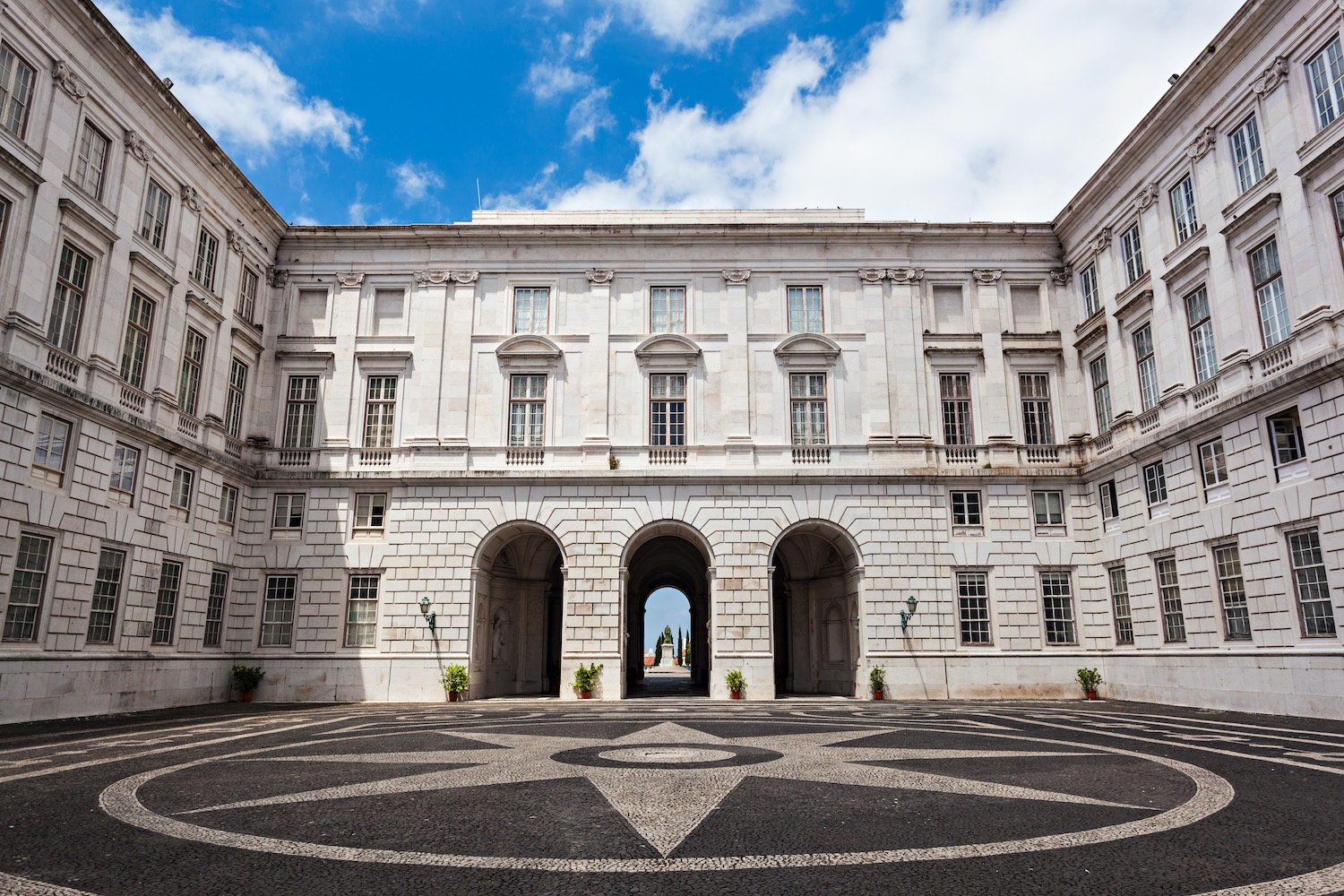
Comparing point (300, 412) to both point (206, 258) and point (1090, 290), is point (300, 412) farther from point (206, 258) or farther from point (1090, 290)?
point (1090, 290)

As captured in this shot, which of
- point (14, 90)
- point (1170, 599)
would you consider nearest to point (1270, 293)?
point (1170, 599)

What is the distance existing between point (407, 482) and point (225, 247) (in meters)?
9.99

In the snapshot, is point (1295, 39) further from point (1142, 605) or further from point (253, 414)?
point (253, 414)

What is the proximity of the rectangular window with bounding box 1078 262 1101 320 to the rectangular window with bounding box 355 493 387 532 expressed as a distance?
83.7 ft

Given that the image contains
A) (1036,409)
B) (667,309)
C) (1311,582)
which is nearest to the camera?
(1311,582)

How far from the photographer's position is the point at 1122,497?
2767 cm

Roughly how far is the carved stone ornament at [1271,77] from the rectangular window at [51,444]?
31.2m

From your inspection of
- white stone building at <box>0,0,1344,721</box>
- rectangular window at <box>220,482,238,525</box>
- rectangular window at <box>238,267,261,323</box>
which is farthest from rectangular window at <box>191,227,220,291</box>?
rectangular window at <box>220,482,238,525</box>

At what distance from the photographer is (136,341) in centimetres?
2462

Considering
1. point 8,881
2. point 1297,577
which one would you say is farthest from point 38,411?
point 1297,577

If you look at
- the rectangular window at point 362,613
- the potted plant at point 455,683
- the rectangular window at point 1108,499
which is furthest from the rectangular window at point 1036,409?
the rectangular window at point 362,613

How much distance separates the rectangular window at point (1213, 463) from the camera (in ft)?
75.6

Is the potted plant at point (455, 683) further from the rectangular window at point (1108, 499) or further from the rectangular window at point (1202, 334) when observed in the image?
the rectangular window at point (1202, 334)

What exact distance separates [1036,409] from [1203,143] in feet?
33.1
